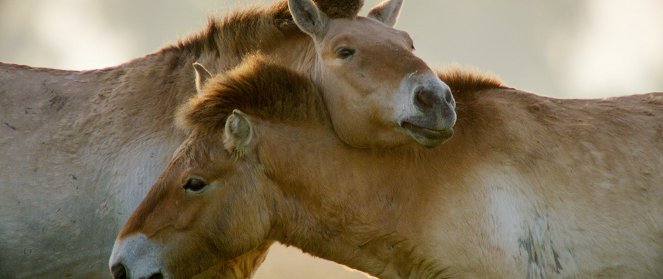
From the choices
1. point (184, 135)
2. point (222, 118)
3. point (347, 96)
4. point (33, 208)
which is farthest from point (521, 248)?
point (33, 208)

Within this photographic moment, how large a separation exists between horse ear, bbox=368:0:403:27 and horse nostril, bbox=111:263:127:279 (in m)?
3.27

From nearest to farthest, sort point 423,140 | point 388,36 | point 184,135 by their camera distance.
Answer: point 423,140, point 388,36, point 184,135

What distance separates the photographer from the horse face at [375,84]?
7.11 m

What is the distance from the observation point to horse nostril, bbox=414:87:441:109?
23.2 ft

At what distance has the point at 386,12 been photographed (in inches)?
351

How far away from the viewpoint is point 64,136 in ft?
29.4

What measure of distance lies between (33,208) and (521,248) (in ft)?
13.9

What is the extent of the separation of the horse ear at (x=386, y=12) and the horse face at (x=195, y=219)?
88.1 inches

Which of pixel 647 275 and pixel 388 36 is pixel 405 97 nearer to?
pixel 388 36

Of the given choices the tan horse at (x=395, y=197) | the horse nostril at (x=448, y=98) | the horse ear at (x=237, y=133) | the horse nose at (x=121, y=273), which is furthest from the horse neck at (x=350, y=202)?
the horse nose at (x=121, y=273)

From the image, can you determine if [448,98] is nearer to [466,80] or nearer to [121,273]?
[466,80]

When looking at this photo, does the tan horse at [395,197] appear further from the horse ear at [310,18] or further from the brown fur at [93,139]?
the brown fur at [93,139]

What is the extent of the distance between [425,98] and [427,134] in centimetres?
26

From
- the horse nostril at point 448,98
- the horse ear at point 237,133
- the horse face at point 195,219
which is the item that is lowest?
the horse face at point 195,219
